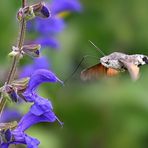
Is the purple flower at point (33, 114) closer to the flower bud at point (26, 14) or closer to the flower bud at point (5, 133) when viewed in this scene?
the flower bud at point (5, 133)

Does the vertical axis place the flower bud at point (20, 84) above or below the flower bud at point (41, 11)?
below

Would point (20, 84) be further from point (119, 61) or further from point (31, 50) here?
point (119, 61)

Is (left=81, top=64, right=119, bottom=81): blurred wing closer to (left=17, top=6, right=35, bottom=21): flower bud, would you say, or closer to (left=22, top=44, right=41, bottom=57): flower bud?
(left=22, top=44, right=41, bottom=57): flower bud

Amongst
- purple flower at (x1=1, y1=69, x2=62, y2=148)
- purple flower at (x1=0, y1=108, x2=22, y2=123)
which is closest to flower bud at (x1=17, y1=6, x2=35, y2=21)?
purple flower at (x1=1, y1=69, x2=62, y2=148)

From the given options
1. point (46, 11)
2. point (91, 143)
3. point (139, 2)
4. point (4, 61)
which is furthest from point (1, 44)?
point (46, 11)

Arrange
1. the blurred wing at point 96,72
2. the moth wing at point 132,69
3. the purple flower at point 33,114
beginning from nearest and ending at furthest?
the moth wing at point 132,69, the purple flower at point 33,114, the blurred wing at point 96,72

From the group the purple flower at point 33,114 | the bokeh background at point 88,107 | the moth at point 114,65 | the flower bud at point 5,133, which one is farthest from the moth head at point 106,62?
the bokeh background at point 88,107

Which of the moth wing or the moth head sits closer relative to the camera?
the moth wing

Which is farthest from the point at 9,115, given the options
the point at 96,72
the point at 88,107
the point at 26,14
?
the point at 26,14

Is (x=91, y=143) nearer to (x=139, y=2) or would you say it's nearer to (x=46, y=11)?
(x=139, y=2)

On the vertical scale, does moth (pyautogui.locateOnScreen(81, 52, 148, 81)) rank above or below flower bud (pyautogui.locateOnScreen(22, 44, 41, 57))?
below
